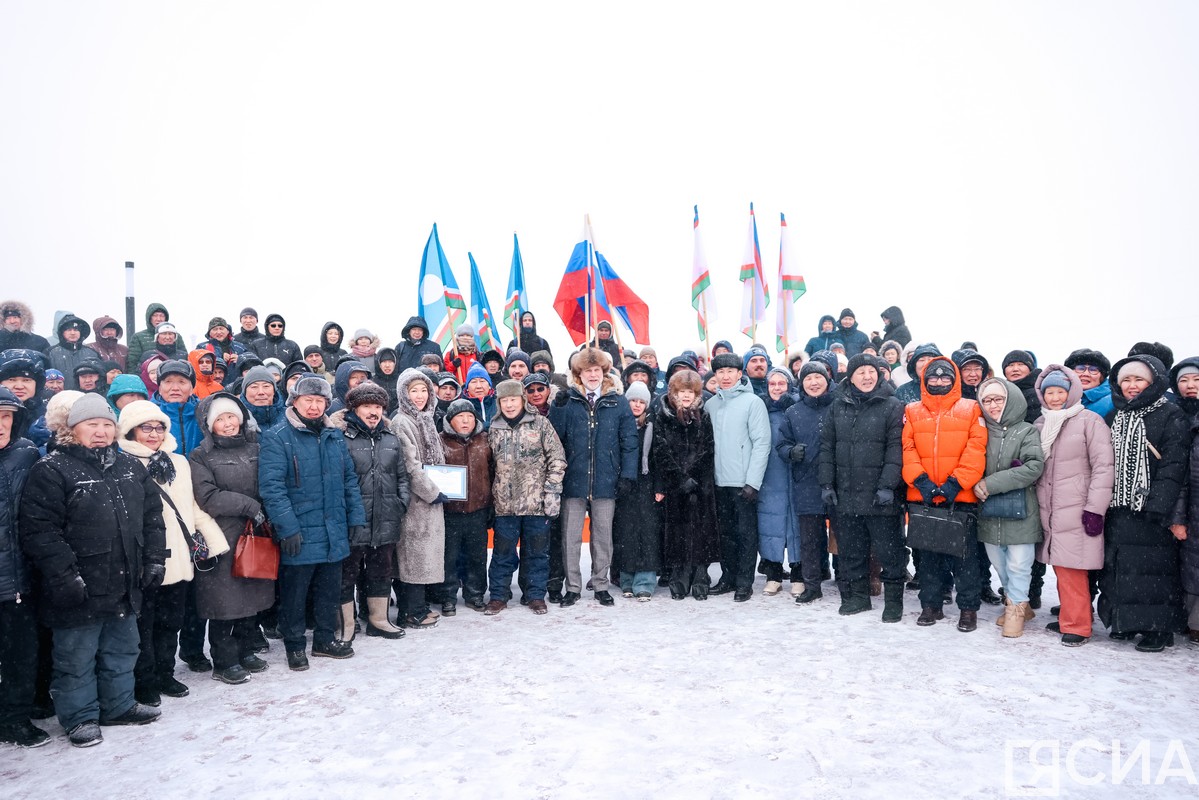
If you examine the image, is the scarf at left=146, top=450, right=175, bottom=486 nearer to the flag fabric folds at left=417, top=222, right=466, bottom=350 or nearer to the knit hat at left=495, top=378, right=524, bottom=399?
the knit hat at left=495, top=378, right=524, bottom=399

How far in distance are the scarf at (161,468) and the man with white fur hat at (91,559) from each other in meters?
0.19

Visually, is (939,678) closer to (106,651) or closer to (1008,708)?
(1008,708)

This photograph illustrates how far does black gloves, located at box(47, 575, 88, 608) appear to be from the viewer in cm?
385

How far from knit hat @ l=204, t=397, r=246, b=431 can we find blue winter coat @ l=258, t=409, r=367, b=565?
0.26 meters

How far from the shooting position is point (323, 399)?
529 cm

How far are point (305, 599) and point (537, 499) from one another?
2055 mm

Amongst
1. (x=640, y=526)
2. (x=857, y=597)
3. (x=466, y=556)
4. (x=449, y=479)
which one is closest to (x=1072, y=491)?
(x=857, y=597)

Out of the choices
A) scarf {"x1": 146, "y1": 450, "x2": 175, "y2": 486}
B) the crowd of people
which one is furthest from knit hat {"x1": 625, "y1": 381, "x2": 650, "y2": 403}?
scarf {"x1": 146, "y1": 450, "x2": 175, "y2": 486}

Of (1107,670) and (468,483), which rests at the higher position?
(468,483)

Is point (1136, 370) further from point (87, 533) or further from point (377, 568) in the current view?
point (87, 533)

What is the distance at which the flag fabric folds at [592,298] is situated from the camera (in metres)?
9.04

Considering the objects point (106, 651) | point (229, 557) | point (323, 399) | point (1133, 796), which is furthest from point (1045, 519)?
point (106, 651)

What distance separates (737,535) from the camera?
714 cm

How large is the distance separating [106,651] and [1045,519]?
253 inches
